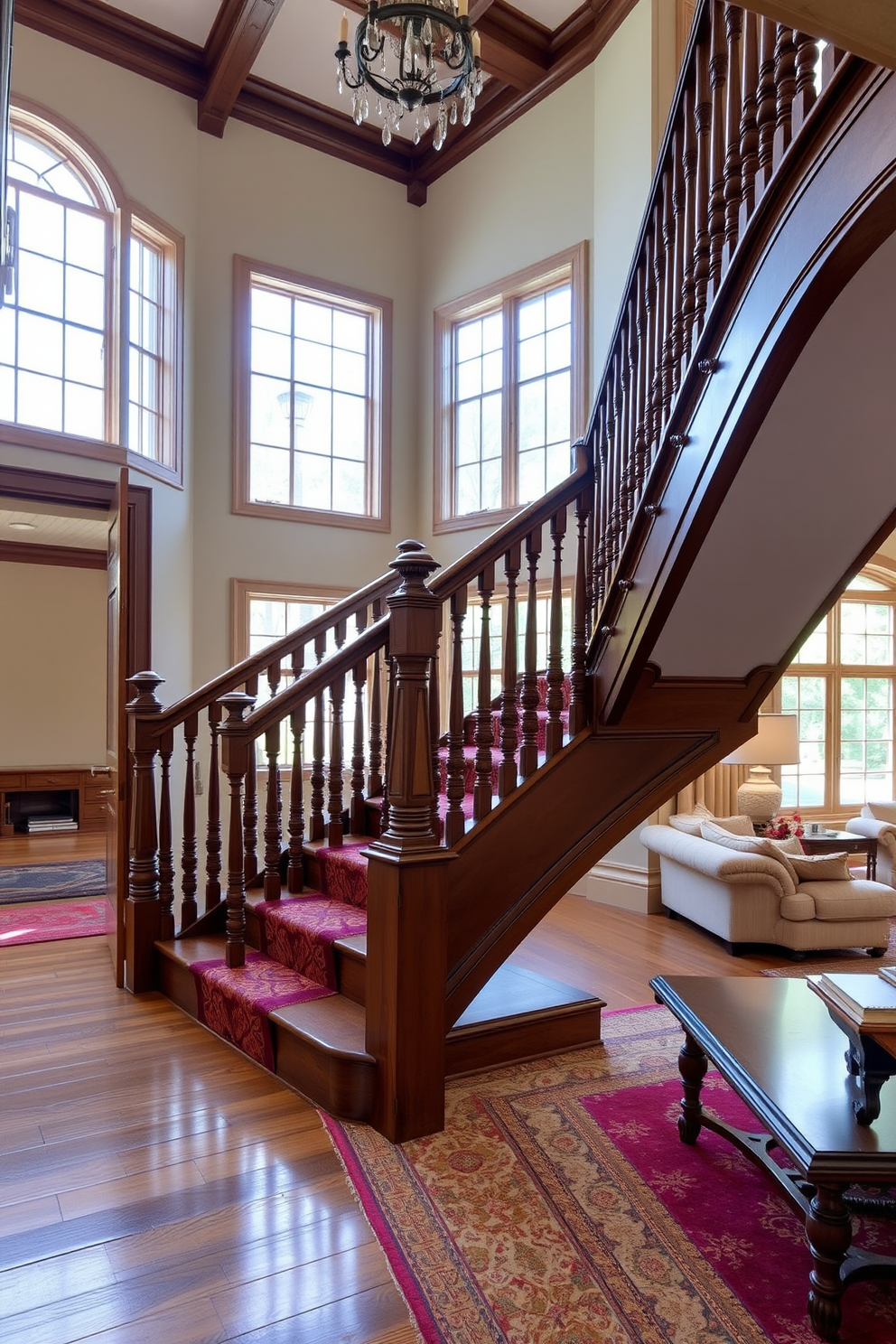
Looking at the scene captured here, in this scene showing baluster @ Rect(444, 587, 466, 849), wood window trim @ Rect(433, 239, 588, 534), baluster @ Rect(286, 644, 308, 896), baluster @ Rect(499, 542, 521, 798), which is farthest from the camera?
wood window trim @ Rect(433, 239, 588, 534)

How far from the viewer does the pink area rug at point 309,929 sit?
10.6 feet

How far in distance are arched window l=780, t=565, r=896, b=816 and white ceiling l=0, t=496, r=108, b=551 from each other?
6.11 metres

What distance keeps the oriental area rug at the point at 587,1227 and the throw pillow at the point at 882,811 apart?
475cm

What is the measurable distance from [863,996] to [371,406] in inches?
271

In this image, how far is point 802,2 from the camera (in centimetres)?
98

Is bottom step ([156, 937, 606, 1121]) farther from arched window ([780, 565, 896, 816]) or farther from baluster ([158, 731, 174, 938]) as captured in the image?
arched window ([780, 565, 896, 816])

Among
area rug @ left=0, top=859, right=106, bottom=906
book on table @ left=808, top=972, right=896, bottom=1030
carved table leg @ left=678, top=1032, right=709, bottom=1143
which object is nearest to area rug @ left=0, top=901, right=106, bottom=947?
area rug @ left=0, top=859, right=106, bottom=906

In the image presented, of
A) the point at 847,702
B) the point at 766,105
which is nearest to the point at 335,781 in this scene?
the point at 766,105

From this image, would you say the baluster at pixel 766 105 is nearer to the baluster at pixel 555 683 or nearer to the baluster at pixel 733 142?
the baluster at pixel 733 142

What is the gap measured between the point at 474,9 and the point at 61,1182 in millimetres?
6945

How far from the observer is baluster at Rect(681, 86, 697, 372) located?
Answer: 2.71m

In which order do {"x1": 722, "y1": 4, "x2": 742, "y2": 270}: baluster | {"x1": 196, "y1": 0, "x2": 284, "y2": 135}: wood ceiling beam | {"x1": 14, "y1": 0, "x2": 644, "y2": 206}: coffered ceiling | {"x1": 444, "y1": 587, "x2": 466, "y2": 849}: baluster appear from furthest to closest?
{"x1": 14, "y1": 0, "x2": 644, "y2": 206}: coffered ceiling
{"x1": 196, "y1": 0, "x2": 284, "y2": 135}: wood ceiling beam
{"x1": 444, "y1": 587, "x2": 466, "y2": 849}: baluster
{"x1": 722, "y1": 4, "x2": 742, "y2": 270}: baluster

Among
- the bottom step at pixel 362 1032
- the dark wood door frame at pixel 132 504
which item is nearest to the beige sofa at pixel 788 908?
the bottom step at pixel 362 1032

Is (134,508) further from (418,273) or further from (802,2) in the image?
(802,2)
